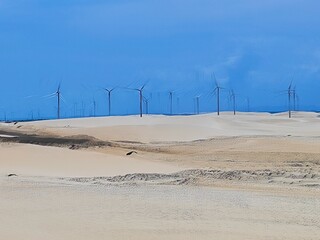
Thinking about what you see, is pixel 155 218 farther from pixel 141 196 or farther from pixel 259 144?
pixel 259 144

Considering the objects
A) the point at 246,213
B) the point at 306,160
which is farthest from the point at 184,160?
the point at 246,213

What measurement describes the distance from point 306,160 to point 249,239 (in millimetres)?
14790

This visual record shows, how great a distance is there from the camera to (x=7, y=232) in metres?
8.74

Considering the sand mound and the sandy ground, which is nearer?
the sandy ground

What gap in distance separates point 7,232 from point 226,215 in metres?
4.04

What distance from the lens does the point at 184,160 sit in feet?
80.6

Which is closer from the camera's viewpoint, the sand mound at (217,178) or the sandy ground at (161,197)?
the sandy ground at (161,197)

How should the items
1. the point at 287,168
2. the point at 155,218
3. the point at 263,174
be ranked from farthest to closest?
the point at 287,168, the point at 263,174, the point at 155,218

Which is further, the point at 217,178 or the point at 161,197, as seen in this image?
the point at 217,178

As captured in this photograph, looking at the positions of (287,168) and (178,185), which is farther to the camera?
(287,168)

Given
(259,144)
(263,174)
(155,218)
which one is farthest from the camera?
(259,144)

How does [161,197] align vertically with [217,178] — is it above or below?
above

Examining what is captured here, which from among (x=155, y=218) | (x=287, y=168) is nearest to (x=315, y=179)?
(x=287, y=168)

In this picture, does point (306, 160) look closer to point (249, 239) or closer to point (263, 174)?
point (263, 174)
